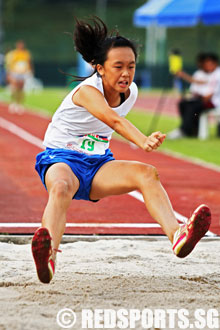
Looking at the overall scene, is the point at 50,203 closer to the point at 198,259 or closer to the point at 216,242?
the point at 198,259

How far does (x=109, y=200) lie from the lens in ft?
24.8

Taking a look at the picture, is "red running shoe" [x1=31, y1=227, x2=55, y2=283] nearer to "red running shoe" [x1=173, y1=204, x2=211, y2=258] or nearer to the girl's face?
"red running shoe" [x1=173, y1=204, x2=211, y2=258]

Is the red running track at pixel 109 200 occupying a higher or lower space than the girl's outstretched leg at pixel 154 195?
lower

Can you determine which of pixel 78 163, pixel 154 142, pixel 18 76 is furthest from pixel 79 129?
pixel 18 76

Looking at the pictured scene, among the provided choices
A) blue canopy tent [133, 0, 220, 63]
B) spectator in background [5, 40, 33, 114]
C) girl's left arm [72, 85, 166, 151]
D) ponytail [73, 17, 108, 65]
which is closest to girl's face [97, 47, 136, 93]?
girl's left arm [72, 85, 166, 151]

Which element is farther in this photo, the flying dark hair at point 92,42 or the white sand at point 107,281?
the flying dark hair at point 92,42

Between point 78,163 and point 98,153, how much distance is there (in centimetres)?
19

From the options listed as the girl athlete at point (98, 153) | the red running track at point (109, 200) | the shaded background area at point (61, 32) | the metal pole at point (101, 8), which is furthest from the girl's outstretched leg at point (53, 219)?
the metal pole at point (101, 8)

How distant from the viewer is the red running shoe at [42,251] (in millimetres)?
3785

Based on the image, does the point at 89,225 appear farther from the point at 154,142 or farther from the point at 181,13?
the point at 181,13

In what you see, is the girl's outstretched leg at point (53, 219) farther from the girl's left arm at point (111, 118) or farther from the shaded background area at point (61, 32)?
the shaded background area at point (61, 32)

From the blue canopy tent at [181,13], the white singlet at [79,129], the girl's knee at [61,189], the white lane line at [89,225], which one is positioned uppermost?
the white singlet at [79,129]

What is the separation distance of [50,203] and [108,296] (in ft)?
1.98

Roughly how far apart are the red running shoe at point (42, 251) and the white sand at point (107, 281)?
17 cm
